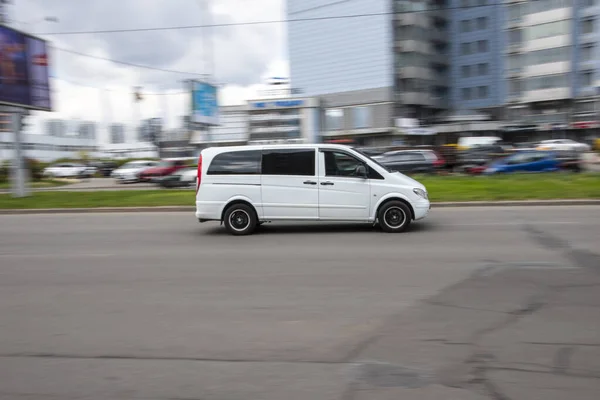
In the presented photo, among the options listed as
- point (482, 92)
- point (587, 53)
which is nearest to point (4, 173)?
point (482, 92)

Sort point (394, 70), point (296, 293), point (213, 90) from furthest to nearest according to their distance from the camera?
point (394, 70), point (213, 90), point (296, 293)

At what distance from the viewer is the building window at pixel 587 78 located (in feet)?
189

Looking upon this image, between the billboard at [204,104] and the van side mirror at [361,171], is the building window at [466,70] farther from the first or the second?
the van side mirror at [361,171]

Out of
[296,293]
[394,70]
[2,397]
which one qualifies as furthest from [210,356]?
[394,70]

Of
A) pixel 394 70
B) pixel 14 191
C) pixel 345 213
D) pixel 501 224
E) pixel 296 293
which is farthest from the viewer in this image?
pixel 394 70

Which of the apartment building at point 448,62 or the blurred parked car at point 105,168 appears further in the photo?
the apartment building at point 448,62

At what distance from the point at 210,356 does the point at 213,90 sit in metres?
35.8

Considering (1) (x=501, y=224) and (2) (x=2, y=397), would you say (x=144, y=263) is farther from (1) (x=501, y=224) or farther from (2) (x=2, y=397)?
(1) (x=501, y=224)

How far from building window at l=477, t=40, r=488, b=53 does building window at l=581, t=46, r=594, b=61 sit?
41.5ft

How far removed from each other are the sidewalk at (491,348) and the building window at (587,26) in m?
61.4

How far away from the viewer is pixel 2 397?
385cm

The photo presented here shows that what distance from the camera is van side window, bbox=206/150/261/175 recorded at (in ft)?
36.7

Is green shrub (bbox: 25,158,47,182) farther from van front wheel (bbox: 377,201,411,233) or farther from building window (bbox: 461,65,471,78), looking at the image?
building window (bbox: 461,65,471,78)

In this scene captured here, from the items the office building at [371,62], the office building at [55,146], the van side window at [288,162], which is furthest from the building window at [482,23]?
the office building at [55,146]
